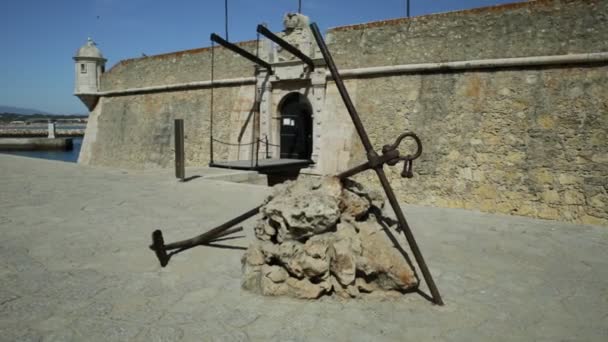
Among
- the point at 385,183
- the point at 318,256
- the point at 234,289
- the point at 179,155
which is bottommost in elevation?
the point at 234,289

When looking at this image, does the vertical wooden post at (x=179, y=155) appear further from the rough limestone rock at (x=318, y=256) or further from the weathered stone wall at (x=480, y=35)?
the rough limestone rock at (x=318, y=256)

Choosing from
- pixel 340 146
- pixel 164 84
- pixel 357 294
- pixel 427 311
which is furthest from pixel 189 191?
pixel 164 84

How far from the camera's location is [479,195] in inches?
281

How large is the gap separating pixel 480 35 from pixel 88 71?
1423cm

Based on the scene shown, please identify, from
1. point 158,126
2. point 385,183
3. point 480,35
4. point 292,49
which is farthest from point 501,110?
point 158,126

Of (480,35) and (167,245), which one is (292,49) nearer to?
(480,35)

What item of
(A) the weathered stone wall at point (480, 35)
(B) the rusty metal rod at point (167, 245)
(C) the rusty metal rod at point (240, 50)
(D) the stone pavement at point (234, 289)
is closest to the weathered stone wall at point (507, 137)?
(A) the weathered stone wall at point (480, 35)

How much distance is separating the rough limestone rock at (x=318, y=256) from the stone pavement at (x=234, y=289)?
4.7 inches

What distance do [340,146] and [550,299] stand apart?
6375mm

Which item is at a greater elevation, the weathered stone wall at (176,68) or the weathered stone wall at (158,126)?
the weathered stone wall at (176,68)

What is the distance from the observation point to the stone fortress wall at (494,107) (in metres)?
6.30

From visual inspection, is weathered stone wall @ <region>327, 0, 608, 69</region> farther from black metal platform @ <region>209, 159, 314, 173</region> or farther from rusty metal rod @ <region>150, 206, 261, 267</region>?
rusty metal rod @ <region>150, 206, 261, 267</region>

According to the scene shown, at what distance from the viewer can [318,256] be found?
110 inches

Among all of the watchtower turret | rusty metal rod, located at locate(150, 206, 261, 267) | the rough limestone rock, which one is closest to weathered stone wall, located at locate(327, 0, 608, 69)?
the rough limestone rock
